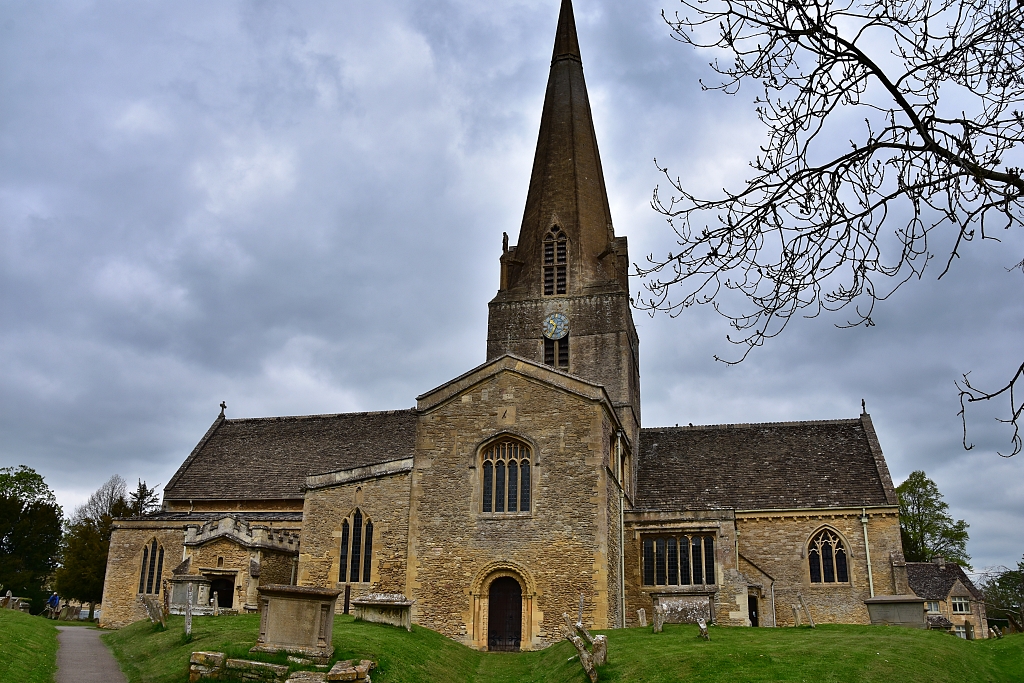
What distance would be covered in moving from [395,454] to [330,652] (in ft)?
68.8

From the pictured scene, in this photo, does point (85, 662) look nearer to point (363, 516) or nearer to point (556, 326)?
point (363, 516)

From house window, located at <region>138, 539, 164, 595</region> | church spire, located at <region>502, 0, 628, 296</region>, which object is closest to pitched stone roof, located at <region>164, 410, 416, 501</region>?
house window, located at <region>138, 539, 164, 595</region>

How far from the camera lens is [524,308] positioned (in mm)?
35500

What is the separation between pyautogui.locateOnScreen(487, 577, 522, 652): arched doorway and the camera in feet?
81.6

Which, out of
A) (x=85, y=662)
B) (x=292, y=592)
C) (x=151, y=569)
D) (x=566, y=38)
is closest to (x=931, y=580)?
(x=566, y=38)

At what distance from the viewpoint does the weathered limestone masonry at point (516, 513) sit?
24.6m

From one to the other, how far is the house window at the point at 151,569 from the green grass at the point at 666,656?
37.1 ft

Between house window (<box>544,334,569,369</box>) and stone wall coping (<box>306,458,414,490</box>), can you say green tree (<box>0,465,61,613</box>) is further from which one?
house window (<box>544,334,569,369</box>)

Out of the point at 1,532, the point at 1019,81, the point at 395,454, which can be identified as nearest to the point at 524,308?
the point at 395,454

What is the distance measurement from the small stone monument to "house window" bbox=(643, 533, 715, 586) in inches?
408

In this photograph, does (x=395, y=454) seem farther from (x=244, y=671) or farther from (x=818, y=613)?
(x=244, y=671)

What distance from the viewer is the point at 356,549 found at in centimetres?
2747

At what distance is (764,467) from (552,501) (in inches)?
469

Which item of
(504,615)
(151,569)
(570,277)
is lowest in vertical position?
(504,615)
